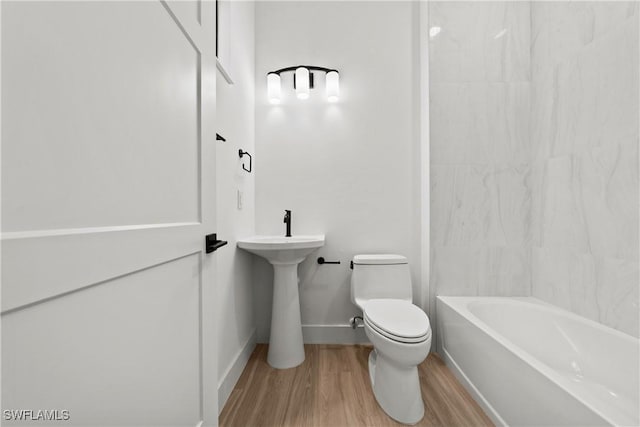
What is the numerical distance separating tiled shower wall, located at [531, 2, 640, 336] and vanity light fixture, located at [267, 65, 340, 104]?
1.37m

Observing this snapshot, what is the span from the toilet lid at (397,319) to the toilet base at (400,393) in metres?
0.19

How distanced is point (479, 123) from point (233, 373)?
2250mm

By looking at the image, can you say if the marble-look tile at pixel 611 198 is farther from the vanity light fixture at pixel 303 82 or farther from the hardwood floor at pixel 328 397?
the vanity light fixture at pixel 303 82

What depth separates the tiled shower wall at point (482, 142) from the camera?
1.94m

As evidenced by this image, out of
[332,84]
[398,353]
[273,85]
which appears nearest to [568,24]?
[332,84]

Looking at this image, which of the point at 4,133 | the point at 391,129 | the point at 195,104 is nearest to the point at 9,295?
the point at 4,133

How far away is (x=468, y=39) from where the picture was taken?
196 centimetres

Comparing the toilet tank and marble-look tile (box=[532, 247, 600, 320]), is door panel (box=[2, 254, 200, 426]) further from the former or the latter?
marble-look tile (box=[532, 247, 600, 320])

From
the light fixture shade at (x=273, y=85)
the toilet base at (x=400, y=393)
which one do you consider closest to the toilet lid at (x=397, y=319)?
the toilet base at (x=400, y=393)

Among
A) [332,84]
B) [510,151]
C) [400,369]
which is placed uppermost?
[332,84]

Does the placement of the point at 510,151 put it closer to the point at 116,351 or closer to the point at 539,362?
the point at 539,362

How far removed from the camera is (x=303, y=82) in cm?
201

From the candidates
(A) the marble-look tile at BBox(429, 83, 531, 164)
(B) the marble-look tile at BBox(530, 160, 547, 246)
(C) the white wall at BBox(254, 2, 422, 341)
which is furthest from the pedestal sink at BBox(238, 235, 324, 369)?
(B) the marble-look tile at BBox(530, 160, 547, 246)

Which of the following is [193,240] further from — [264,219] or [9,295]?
[264,219]
